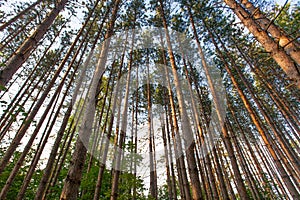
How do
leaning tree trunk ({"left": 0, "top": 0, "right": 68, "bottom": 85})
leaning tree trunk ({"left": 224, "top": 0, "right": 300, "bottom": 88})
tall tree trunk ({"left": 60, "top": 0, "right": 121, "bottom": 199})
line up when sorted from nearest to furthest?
leaning tree trunk ({"left": 0, "top": 0, "right": 68, "bottom": 85}), tall tree trunk ({"left": 60, "top": 0, "right": 121, "bottom": 199}), leaning tree trunk ({"left": 224, "top": 0, "right": 300, "bottom": 88})

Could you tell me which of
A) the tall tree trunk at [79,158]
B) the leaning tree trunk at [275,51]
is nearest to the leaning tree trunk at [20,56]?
the tall tree trunk at [79,158]

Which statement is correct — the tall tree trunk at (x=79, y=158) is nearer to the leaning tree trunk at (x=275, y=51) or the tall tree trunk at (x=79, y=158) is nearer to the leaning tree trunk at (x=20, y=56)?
the leaning tree trunk at (x=20, y=56)

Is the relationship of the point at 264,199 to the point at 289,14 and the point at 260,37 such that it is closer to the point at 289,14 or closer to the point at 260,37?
the point at 289,14

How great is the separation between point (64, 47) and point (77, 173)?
8.00 meters

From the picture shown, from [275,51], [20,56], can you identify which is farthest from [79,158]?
[275,51]

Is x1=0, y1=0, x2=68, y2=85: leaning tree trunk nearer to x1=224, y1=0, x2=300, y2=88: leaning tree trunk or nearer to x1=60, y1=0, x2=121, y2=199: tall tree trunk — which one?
x1=60, y1=0, x2=121, y2=199: tall tree trunk

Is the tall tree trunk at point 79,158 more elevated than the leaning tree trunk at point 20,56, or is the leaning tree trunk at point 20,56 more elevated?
the leaning tree trunk at point 20,56


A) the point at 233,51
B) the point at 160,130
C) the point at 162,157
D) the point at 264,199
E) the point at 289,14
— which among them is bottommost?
the point at 264,199

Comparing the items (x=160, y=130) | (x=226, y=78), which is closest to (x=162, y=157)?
(x=160, y=130)

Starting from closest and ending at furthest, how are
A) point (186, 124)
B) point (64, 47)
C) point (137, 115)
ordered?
point (186, 124), point (64, 47), point (137, 115)

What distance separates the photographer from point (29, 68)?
351 inches

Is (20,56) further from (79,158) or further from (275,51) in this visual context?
(275,51)

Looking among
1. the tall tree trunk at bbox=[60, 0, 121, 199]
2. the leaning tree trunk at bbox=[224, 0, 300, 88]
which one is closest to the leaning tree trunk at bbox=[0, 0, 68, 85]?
the tall tree trunk at bbox=[60, 0, 121, 199]

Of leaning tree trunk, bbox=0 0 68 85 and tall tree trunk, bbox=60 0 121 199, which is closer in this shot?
leaning tree trunk, bbox=0 0 68 85
